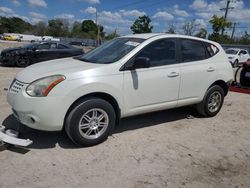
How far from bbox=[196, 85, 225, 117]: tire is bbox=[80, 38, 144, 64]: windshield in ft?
6.48

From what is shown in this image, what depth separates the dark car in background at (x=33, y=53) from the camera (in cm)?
1282

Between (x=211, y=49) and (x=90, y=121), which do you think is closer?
(x=90, y=121)

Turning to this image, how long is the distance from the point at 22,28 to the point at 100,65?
12348cm

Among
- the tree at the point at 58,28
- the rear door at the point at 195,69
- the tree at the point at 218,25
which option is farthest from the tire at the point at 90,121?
the tree at the point at 58,28

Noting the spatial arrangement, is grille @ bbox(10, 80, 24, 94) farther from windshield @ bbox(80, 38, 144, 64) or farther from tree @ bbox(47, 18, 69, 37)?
tree @ bbox(47, 18, 69, 37)

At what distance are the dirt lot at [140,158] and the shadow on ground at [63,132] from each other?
0.05 feet

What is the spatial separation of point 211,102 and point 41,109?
3711mm

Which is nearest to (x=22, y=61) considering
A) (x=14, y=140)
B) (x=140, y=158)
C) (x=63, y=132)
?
(x=63, y=132)

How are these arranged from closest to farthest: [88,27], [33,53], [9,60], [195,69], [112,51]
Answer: [112,51] → [195,69] → [9,60] → [33,53] → [88,27]

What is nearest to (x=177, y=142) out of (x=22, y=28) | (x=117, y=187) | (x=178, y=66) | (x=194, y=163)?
(x=194, y=163)

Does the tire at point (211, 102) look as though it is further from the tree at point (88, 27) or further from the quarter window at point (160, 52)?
the tree at point (88, 27)

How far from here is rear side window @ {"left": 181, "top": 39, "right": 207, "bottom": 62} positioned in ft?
16.8

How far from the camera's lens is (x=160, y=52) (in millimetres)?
4789

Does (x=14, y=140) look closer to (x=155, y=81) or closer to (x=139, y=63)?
(x=139, y=63)
